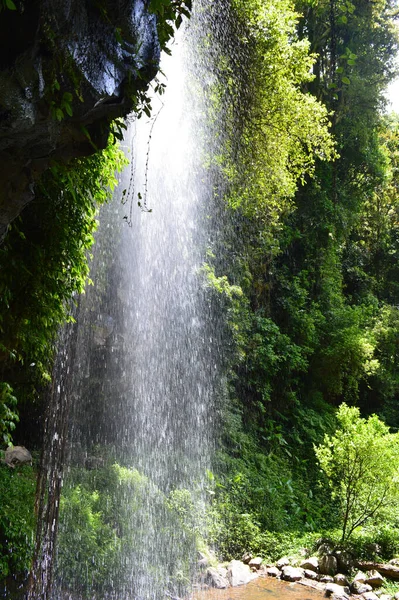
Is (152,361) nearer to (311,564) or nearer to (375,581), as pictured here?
(311,564)

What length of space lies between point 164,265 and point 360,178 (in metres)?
10.4

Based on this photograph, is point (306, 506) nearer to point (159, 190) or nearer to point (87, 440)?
point (87, 440)

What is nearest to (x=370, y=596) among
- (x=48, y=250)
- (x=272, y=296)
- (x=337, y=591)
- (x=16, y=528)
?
(x=337, y=591)

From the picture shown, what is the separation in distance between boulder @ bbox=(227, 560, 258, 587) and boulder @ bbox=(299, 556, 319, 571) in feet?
2.92

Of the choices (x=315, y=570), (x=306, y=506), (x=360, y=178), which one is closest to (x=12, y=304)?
(x=315, y=570)

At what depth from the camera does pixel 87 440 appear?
32.2 ft

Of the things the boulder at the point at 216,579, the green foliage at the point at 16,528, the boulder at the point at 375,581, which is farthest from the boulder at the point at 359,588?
the green foliage at the point at 16,528

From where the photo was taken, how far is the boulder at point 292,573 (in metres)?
8.12

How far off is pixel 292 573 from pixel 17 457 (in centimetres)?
488

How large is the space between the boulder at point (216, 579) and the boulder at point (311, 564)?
4.88ft

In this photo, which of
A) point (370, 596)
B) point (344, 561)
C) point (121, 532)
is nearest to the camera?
point (370, 596)

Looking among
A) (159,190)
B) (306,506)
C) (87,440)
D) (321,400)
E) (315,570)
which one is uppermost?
(159,190)

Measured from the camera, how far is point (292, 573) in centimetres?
820

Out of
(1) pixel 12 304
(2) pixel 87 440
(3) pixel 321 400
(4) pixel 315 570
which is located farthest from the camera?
(3) pixel 321 400
